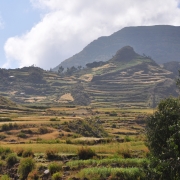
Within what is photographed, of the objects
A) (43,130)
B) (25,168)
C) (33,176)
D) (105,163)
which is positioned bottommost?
(43,130)

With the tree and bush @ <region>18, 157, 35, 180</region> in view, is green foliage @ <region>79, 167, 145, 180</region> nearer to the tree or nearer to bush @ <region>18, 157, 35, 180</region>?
the tree

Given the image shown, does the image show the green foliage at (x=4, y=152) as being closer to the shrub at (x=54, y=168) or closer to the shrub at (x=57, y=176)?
the shrub at (x=54, y=168)

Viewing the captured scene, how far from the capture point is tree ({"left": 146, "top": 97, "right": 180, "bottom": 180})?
34.6 feet

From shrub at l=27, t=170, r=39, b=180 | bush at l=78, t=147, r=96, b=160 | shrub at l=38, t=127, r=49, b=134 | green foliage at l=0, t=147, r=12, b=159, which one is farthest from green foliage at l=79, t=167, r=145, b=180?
shrub at l=38, t=127, r=49, b=134

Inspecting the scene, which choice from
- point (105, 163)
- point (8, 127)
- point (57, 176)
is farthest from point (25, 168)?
point (8, 127)

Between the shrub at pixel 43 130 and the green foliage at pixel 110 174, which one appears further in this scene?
the shrub at pixel 43 130

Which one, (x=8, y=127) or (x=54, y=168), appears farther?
(x=8, y=127)


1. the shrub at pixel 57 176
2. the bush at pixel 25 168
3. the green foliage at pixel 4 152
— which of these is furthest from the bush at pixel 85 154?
the green foliage at pixel 4 152

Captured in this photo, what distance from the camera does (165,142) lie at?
651 inches

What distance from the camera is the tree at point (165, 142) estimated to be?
34.6ft

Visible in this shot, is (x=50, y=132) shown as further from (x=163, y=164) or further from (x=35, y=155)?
(x=163, y=164)

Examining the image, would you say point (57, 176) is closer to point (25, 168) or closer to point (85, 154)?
point (25, 168)

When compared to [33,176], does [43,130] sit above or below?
below

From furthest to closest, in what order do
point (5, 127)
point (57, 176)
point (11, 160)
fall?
point (5, 127) → point (11, 160) → point (57, 176)
